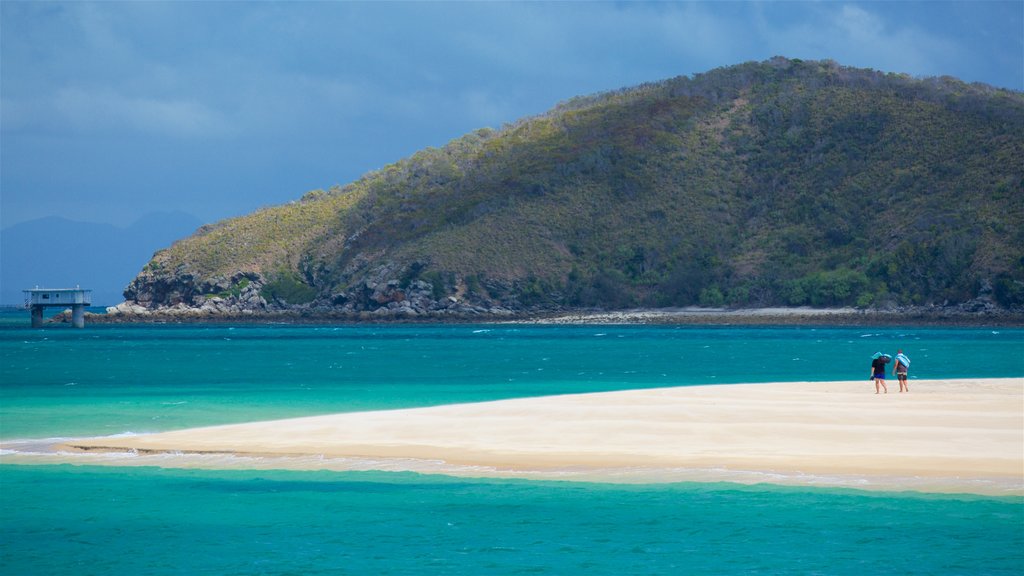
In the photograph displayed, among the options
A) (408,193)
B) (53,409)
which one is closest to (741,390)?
(53,409)

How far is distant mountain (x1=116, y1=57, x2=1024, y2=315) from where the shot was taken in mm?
123250

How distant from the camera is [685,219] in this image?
140125mm

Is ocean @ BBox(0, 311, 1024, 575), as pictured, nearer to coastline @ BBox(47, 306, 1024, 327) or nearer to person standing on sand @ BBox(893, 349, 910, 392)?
person standing on sand @ BBox(893, 349, 910, 392)

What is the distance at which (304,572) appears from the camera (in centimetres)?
1480

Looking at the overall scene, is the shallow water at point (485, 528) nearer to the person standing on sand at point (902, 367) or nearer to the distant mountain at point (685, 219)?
the person standing on sand at point (902, 367)

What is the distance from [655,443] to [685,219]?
118437 millimetres

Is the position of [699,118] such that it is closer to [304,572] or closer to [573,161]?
[573,161]

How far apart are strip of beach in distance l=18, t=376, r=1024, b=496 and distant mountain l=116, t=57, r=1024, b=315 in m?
90.9

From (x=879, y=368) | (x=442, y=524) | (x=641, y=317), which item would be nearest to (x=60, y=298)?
(x=641, y=317)

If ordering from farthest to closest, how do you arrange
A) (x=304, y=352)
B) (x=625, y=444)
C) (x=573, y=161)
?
(x=573, y=161) < (x=304, y=352) < (x=625, y=444)

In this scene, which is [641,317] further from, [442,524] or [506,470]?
[442,524]

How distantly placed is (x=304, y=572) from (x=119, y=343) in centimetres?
8117

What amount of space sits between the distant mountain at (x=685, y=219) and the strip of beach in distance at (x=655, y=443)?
90922 mm

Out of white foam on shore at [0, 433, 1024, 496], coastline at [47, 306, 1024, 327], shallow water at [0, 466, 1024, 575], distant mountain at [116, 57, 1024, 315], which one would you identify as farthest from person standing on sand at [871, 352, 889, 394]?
distant mountain at [116, 57, 1024, 315]
